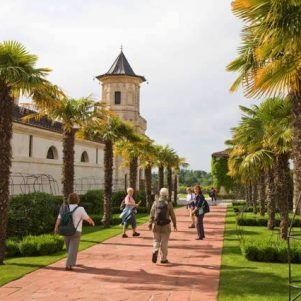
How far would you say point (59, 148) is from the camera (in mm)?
31875

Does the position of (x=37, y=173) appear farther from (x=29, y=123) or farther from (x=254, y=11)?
(x=254, y=11)

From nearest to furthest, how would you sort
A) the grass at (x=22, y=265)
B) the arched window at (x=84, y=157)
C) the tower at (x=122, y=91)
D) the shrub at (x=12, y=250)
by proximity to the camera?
the grass at (x=22, y=265)
the shrub at (x=12, y=250)
the arched window at (x=84, y=157)
the tower at (x=122, y=91)

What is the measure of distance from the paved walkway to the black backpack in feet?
3.26

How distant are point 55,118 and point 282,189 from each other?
342 inches

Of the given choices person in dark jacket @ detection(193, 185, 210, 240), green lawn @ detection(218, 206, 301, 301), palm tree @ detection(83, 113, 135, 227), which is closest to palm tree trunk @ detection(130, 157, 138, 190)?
palm tree @ detection(83, 113, 135, 227)

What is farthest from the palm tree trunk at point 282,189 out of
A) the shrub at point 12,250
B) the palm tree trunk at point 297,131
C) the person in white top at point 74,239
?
the shrub at point 12,250

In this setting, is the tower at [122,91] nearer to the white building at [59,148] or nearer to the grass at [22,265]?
the white building at [59,148]

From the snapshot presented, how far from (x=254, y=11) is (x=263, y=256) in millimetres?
6185

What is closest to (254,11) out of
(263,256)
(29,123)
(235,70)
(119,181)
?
(235,70)

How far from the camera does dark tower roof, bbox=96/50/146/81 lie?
56.9 meters

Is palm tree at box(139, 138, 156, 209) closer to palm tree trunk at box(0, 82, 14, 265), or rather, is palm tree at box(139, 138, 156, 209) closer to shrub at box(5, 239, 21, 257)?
shrub at box(5, 239, 21, 257)

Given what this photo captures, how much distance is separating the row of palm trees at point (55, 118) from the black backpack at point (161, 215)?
3.67 m

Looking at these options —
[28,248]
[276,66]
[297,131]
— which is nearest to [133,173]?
[28,248]

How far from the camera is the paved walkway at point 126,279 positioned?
7.60 metres
